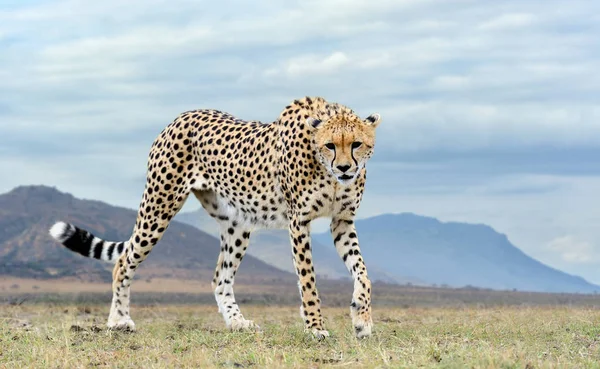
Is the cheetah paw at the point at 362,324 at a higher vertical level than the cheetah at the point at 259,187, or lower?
lower

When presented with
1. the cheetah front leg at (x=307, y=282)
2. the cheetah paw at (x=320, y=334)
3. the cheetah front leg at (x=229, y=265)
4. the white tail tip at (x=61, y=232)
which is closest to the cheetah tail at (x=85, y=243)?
the white tail tip at (x=61, y=232)

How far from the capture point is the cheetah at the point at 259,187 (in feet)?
23.0

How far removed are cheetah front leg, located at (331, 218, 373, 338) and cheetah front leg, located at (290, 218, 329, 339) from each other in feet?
0.85

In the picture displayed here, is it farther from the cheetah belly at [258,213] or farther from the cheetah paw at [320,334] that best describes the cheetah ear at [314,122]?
the cheetah paw at [320,334]

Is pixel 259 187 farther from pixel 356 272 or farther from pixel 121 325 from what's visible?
pixel 121 325

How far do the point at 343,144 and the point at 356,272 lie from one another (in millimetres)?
1042

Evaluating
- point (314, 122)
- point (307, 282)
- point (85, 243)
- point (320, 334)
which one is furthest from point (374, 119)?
point (85, 243)

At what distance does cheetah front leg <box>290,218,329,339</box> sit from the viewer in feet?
23.2

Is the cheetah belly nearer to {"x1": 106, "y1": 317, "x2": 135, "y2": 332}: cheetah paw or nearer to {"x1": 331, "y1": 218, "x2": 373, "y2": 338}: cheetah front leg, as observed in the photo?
{"x1": 331, "y1": 218, "x2": 373, "y2": 338}: cheetah front leg

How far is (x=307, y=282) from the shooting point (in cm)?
709

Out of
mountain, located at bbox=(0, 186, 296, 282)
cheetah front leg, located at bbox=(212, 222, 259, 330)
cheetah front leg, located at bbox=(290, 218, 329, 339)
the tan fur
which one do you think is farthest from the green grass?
mountain, located at bbox=(0, 186, 296, 282)

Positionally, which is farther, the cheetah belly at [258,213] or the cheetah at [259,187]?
the cheetah belly at [258,213]

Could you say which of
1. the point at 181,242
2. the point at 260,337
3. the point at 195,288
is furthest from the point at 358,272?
the point at 181,242

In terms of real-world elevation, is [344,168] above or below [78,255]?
above
